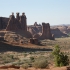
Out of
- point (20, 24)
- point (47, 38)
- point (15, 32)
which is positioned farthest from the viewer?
point (47, 38)

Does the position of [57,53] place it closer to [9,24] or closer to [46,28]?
[9,24]

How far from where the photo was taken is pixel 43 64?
868 inches

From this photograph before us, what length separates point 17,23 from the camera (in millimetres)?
85562

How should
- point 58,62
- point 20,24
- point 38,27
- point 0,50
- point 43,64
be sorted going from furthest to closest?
point 38,27 < point 20,24 < point 0,50 < point 58,62 < point 43,64

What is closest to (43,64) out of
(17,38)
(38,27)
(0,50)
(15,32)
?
(0,50)

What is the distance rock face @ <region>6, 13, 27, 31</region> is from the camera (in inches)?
3236

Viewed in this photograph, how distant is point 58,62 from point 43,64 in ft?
8.36

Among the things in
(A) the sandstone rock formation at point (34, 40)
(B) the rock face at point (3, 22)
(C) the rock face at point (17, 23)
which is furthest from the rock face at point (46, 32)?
(A) the sandstone rock formation at point (34, 40)

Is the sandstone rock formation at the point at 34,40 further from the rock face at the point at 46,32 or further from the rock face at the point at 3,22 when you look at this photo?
the rock face at the point at 46,32

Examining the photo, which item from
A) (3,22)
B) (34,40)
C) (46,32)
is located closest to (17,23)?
(3,22)

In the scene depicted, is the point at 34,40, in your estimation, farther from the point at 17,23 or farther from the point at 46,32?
the point at 46,32

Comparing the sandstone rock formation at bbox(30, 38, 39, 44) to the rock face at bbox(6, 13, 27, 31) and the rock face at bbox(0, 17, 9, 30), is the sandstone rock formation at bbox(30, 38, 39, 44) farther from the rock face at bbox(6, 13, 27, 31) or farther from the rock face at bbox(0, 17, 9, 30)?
the rock face at bbox(0, 17, 9, 30)

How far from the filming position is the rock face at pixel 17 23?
3236 inches

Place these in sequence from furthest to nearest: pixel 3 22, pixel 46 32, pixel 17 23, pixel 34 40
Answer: pixel 46 32
pixel 3 22
pixel 17 23
pixel 34 40
